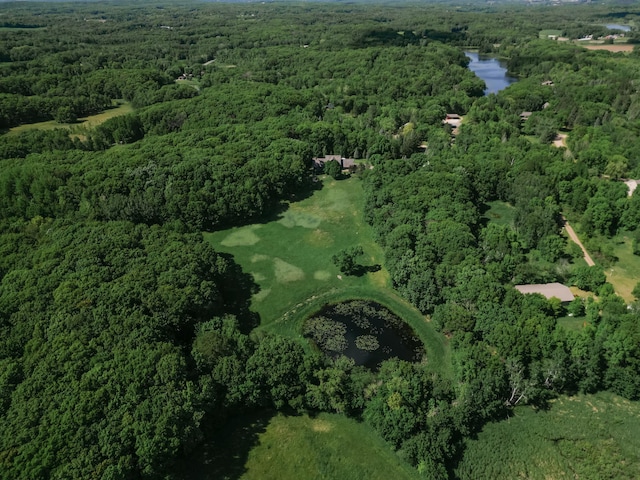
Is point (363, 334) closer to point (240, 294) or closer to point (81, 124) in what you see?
point (240, 294)

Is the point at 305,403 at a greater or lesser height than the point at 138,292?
lesser

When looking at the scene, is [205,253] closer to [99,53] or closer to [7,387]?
[7,387]

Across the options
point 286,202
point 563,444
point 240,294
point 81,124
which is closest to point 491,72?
point 286,202

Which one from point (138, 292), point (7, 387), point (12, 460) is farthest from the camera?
point (138, 292)

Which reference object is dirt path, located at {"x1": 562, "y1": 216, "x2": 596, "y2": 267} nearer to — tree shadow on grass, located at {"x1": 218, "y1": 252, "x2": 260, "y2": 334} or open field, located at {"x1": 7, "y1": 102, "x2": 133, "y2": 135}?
tree shadow on grass, located at {"x1": 218, "y1": 252, "x2": 260, "y2": 334}

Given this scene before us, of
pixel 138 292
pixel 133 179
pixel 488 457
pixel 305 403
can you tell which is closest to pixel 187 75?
pixel 133 179

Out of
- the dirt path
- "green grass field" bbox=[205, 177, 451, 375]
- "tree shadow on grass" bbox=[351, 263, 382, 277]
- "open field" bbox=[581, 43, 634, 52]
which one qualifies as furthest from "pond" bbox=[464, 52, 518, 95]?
"tree shadow on grass" bbox=[351, 263, 382, 277]

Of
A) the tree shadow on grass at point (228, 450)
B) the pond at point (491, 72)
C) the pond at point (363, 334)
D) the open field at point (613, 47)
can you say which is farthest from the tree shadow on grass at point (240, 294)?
the open field at point (613, 47)
